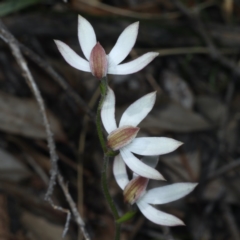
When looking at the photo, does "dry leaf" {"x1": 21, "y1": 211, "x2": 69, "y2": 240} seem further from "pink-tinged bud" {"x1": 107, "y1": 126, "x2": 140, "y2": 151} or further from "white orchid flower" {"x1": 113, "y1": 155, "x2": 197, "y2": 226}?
"pink-tinged bud" {"x1": 107, "y1": 126, "x2": 140, "y2": 151}

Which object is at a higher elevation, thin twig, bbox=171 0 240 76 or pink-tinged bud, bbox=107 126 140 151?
thin twig, bbox=171 0 240 76

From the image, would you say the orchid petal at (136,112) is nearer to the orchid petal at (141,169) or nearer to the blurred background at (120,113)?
the orchid petal at (141,169)

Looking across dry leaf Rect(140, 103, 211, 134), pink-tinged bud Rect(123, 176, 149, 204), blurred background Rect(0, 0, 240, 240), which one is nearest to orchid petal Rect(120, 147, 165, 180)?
pink-tinged bud Rect(123, 176, 149, 204)

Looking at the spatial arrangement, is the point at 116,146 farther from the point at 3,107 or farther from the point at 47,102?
the point at 47,102

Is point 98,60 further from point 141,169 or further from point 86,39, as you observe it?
point 141,169

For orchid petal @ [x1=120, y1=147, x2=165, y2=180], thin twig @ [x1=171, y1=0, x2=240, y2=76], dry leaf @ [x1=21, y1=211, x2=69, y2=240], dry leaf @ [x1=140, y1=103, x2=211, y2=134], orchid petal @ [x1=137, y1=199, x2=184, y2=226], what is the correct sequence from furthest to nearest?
thin twig @ [x1=171, y1=0, x2=240, y2=76]
dry leaf @ [x1=140, y1=103, x2=211, y2=134]
dry leaf @ [x1=21, y1=211, x2=69, y2=240]
orchid petal @ [x1=137, y1=199, x2=184, y2=226]
orchid petal @ [x1=120, y1=147, x2=165, y2=180]

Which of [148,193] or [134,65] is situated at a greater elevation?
[134,65]

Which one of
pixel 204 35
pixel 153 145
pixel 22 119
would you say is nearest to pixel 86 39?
pixel 153 145
